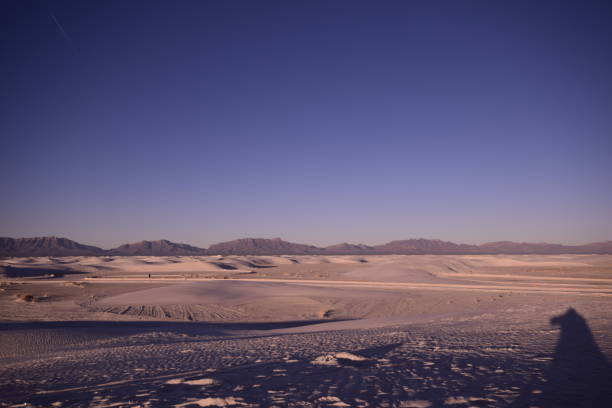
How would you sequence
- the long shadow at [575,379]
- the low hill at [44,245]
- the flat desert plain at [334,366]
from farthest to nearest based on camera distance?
the low hill at [44,245], the flat desert plain at [334,366], the long shadow at [575,379]

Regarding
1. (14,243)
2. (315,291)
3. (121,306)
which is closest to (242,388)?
(121,306)

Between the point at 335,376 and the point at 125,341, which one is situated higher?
the point at 335,376

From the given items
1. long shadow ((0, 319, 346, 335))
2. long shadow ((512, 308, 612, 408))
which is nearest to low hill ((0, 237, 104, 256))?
long shadow ((0, 319, 346, 335))

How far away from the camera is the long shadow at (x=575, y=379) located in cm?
394

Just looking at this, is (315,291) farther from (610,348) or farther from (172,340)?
(610,348)

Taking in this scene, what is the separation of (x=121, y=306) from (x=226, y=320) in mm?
6421

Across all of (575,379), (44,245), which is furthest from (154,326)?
(44,245)

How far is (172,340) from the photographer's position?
381 inches

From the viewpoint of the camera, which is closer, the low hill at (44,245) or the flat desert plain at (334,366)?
the flat desert plain at (334,366)

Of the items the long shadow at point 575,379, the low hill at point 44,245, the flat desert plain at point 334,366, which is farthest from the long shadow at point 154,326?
the low hill at point 44,245

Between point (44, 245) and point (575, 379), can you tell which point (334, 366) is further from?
point (44, 245)

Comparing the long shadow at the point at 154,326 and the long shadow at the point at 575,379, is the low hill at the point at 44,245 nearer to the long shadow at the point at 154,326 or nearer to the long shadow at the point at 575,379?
the long shadow at the point at 154,326

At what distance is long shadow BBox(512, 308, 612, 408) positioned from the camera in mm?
3943

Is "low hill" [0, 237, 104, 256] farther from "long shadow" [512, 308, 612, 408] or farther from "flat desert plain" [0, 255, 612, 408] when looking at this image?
"long shadow" [512, 308, 612, 408]
